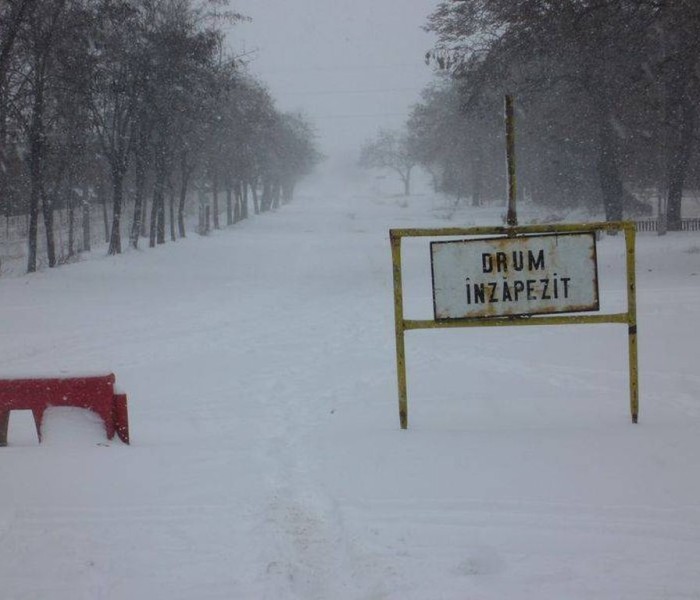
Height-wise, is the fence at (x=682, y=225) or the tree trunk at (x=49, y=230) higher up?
the tree trunk at (x=49, y=230)

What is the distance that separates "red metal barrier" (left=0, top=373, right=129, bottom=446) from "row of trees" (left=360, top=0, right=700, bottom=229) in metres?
13.0

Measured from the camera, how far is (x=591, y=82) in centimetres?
2258

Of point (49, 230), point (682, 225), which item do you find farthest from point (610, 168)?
point (49, 230)

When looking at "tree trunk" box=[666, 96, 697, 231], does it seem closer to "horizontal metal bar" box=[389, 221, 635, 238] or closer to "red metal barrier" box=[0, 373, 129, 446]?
"horizontal metal bar" box=[389, 221, 635, 238]

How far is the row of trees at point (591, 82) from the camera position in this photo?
16.4 metres

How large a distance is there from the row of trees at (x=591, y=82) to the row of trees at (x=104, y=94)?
10.0 meters

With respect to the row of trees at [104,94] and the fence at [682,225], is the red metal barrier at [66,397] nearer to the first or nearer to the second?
the row of trees at [104,94]

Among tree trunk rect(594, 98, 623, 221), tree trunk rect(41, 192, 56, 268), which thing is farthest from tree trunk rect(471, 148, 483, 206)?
tree trunk rect(41, 192, 56, 268)

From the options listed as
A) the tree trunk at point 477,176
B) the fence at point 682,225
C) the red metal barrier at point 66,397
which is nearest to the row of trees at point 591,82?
the fence at point 682,225

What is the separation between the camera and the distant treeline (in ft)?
53.9

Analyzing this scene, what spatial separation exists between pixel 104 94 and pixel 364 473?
82.0ft

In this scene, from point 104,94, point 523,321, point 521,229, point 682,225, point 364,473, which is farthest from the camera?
point 682,225

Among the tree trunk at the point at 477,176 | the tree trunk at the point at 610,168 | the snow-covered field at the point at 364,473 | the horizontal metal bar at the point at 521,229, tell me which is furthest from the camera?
the tree trunk at the point at 477,176

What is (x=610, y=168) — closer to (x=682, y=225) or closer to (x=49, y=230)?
(x=682, y=225)
